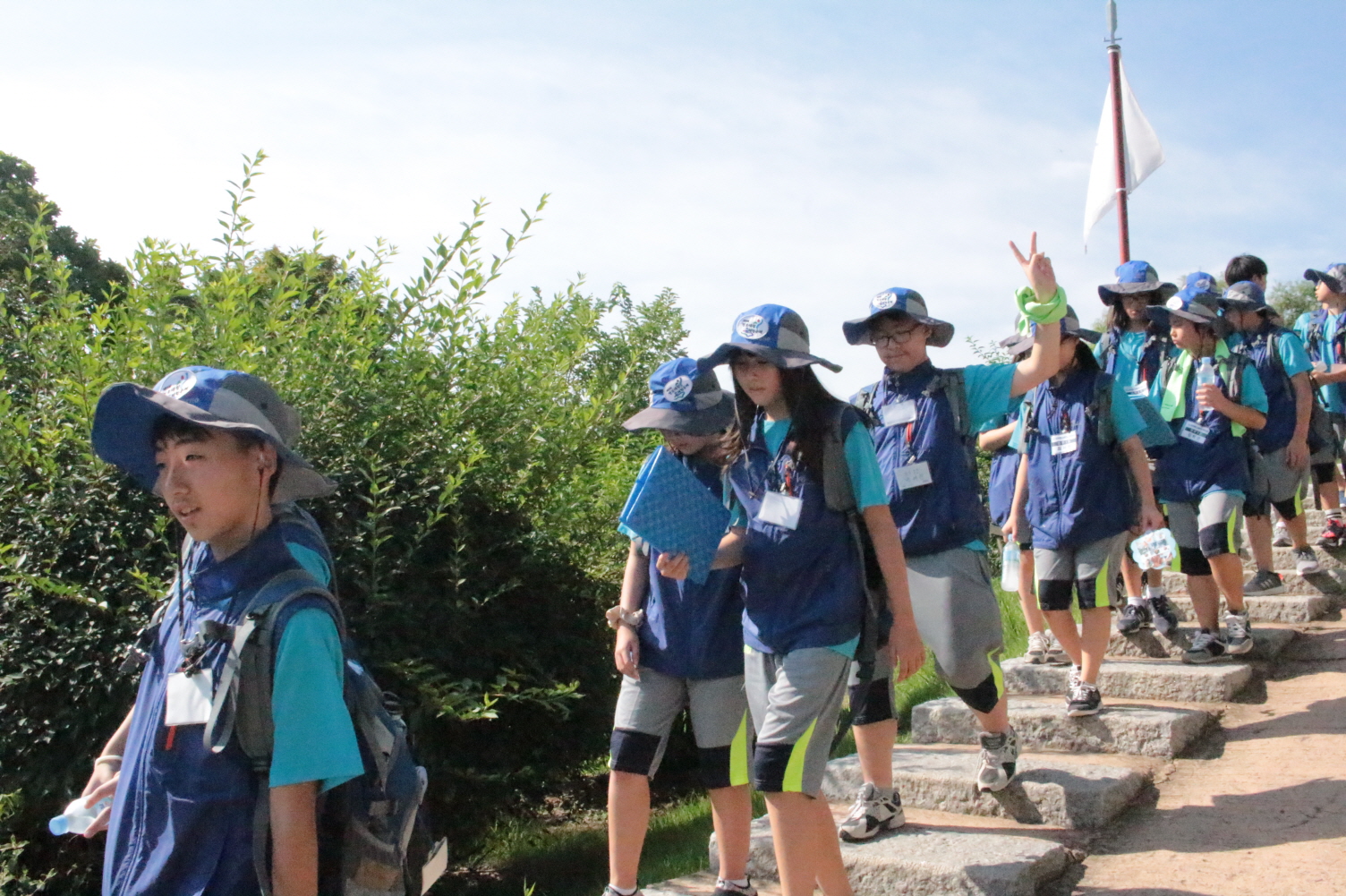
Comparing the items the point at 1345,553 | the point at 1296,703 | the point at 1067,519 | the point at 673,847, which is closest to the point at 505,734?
the point at 673,847

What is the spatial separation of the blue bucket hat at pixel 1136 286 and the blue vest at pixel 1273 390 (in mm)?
668

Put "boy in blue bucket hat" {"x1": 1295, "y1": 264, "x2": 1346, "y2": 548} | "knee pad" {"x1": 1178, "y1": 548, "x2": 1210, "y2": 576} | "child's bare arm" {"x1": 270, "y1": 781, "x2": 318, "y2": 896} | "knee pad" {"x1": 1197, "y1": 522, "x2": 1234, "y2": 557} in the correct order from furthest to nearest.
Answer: "boy in blue bucket hat" {"x1": 1295, "y1": 264, "x2": 1346, "y2": 548} → "knee pad" {"x1": 1178, "y1": 548, "x2": 1210, "y2": 576} → "knee pad" {"x1": 1197, "y1": 522, "x2": 1234, "y2": 557} → "child's bare arm" {"x1": 270, "y1": 781, "x2": 318, "y2": 896}

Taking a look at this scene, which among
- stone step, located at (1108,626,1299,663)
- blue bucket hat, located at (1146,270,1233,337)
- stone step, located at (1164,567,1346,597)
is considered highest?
blue bucket hat, located at (1146,270,1233,337)

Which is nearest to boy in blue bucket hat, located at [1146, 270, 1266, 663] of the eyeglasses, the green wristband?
the green wristband

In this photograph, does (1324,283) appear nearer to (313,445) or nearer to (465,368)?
(465,368)

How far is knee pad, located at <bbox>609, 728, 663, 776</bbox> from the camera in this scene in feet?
12.8

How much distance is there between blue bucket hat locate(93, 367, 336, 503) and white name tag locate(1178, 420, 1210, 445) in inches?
208

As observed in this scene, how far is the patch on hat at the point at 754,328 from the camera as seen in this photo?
12.1 ft

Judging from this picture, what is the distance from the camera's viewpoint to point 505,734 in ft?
17.9

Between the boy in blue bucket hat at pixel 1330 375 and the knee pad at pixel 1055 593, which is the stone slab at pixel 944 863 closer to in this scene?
the knee pad at pixel 1055 593

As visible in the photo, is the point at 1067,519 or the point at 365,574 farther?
the point at 1067,519

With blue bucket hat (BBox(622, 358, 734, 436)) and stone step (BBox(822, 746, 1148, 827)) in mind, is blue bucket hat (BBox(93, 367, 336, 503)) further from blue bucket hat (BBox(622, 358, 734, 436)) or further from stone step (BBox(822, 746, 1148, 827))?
stone step (BBox(822, 746, 1148, 827))

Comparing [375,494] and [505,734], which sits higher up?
[375,494]

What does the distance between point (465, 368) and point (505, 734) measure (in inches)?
68.7
